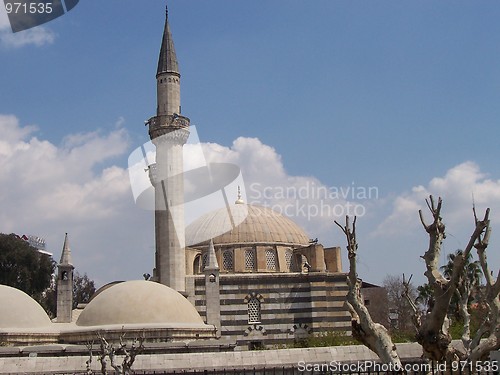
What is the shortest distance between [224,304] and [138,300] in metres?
12.8

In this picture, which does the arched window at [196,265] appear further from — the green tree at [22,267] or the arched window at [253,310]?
the green tree at [22,267]

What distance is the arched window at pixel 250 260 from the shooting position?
4078 cm

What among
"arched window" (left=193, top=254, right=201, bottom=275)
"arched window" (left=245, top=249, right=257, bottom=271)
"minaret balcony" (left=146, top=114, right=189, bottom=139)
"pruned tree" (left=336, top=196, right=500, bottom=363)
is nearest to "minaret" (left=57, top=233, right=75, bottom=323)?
"minaret balcony" (left=146, top=114, right=189, bottom=139)

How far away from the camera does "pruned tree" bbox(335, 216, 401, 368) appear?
34.0 feet

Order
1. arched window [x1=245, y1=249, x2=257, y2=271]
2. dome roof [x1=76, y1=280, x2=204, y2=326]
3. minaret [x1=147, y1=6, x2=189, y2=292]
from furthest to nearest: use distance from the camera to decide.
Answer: arched window [x1=245, y1=249, x2=257, y2=271], minaret [x1=147, y1=6, x2=189, y2=292], dome roof [x1=76, y1=280, x2=204, y2=326]

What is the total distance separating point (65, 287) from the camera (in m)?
30.4

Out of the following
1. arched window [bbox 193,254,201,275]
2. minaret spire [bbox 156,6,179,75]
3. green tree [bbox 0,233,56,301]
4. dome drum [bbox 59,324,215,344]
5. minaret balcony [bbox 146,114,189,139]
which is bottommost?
dome drum [bbox 59,324,215,344]

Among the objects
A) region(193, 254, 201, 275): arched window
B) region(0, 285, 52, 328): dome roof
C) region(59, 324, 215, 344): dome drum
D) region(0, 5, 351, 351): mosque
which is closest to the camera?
region(59, 324, 215, 344): dome drum

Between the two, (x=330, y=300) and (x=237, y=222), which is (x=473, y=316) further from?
(x=237, y=222)

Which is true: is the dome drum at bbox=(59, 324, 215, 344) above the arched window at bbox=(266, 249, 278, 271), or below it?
below

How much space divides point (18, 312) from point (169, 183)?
1357 centimetres

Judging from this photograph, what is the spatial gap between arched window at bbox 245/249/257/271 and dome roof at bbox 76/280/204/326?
1516 cm

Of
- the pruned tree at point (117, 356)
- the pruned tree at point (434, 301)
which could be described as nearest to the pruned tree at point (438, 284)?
the pruned tree at point (434, 301)

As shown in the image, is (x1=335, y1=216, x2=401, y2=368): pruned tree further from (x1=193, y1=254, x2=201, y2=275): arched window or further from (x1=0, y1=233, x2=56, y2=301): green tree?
(x1=0, y1=233, x2=56, y2=301): green tree
